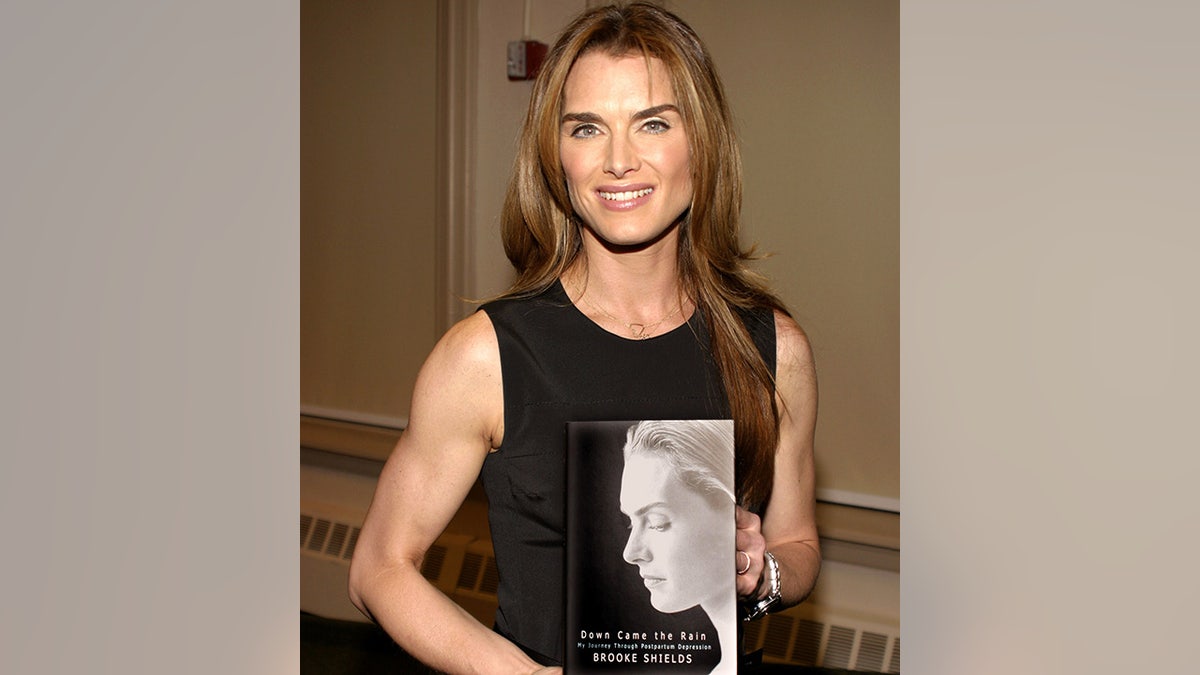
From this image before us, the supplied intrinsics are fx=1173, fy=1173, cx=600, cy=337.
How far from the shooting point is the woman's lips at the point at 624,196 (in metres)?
1.56

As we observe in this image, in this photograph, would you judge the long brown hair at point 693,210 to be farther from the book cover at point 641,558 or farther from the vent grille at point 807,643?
the vent grille at point 807,643

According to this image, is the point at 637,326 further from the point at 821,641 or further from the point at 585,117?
the point at 821,641

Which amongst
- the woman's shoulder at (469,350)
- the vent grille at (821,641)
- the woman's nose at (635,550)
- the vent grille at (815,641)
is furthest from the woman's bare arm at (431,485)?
the vent grille at (815,641)

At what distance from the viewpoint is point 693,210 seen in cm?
165

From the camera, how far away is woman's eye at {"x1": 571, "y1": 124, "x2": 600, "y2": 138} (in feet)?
5.16

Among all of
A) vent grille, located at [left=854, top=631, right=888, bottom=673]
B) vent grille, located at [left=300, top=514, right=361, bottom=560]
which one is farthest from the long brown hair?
vent grille, located at [left=300, top=514, right=361, bottom=560]

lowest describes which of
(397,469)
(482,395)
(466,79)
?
(397,469)

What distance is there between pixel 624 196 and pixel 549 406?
0.31 metres

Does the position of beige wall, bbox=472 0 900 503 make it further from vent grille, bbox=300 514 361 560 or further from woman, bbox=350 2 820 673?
vent grille, bbox=300 514 361 560

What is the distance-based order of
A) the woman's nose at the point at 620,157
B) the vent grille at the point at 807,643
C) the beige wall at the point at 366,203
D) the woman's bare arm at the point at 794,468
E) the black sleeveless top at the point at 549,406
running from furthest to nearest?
the beige wall at the point at 366,203, the vent grille at the point at 807,643, the woman's bare arm at the point at 794,468, the black sleeveless top at the point at 549,406, the woman's nose at the point at 620,157

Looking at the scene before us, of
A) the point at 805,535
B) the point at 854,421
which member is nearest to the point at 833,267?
the point at 854,421
